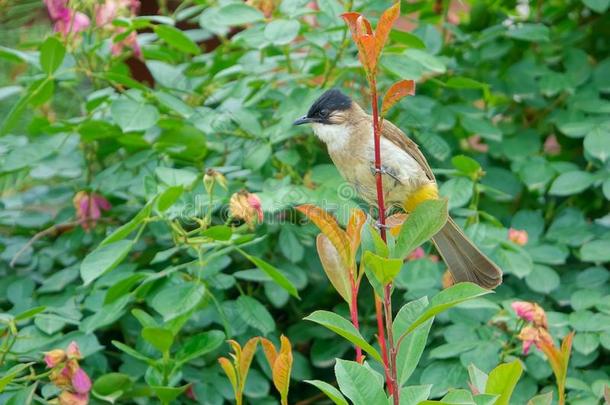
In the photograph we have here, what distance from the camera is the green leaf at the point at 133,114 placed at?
175 cm

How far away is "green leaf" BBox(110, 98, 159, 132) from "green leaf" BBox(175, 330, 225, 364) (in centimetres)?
42

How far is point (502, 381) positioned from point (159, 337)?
2.28 feet

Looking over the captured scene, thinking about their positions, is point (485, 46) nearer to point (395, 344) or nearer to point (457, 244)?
point (457, 244)

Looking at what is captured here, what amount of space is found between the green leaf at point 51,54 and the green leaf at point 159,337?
1.93 ft

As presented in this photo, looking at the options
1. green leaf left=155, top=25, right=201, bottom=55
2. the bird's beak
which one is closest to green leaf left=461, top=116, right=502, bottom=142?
the bird's beak

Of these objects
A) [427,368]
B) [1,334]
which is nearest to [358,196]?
[427,368]

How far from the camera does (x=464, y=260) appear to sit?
164 centimetres

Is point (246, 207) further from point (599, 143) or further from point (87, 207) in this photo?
point (599, 143)

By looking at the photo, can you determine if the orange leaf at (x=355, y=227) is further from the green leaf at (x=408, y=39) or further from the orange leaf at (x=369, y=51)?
the green leaf at (x=408, y=39)

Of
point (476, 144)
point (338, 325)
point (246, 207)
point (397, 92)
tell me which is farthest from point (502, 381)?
point (476, 144)

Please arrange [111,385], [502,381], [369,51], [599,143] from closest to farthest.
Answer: [369,51] → [502,381] → [111,385] → [599,143]

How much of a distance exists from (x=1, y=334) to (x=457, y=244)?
82 cm

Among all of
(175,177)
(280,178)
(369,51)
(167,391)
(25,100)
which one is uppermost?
(369,51)

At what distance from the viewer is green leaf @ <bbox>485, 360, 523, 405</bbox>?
0.99 m
